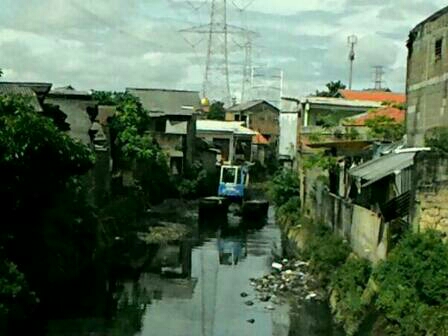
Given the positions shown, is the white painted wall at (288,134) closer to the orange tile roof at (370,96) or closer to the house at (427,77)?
the orange tile roof at (370,96)

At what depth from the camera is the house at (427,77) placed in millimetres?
27234

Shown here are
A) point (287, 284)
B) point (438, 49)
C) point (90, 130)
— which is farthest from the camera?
point (90, 130)

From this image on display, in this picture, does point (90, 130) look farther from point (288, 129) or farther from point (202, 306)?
point (288, 129)

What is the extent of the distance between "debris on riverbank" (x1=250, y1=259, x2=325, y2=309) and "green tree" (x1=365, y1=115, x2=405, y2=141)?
11.0 meters

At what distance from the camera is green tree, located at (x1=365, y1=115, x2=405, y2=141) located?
40.2 m

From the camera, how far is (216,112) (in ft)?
321

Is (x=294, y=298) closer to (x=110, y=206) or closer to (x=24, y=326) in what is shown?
(x=24, y=326)

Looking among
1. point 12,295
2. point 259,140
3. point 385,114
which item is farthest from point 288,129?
point 12,295

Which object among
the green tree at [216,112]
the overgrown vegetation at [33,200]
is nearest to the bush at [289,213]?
the overgrown vegetation at [33,200]

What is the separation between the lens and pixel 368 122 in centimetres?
4128

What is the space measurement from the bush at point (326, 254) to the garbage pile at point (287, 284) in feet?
1.31

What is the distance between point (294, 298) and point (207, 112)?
67.8 m

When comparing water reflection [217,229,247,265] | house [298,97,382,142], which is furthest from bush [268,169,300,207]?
house [298,97,382,142]

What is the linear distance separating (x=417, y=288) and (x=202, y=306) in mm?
9803
